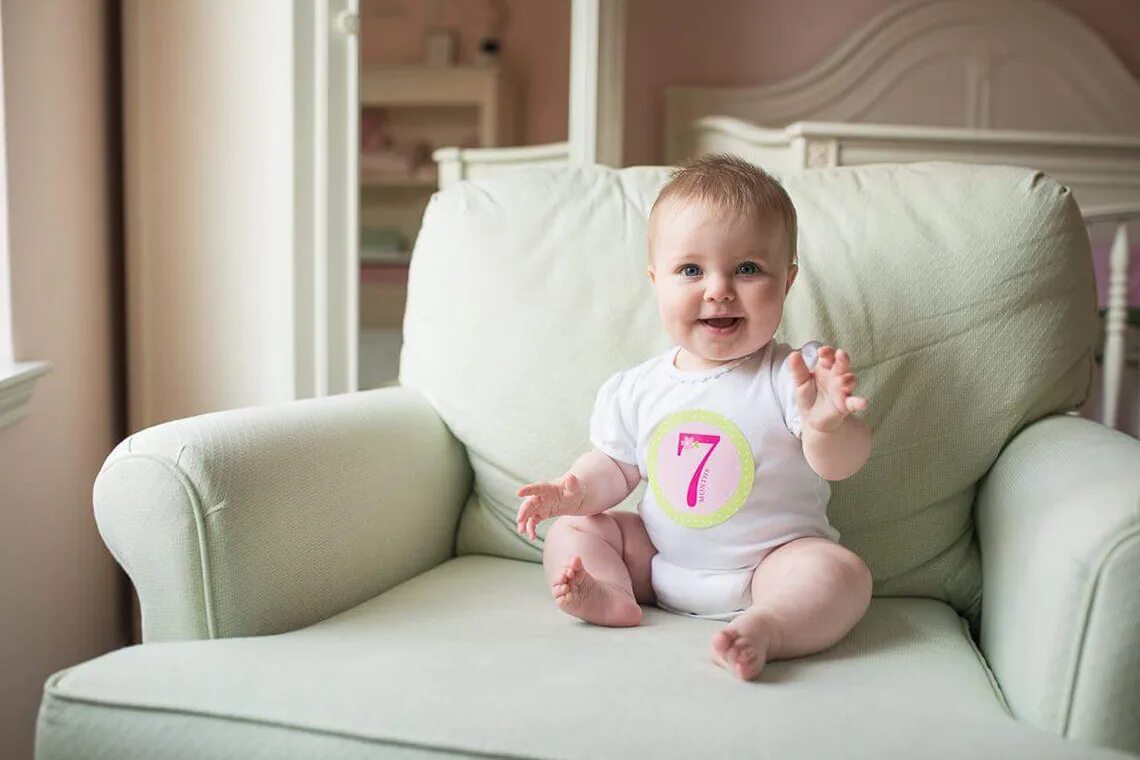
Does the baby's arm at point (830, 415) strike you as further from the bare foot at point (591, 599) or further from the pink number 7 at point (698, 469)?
the bare foot at point (591, 599)

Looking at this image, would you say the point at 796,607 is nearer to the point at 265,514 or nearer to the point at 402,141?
the point at 265,514

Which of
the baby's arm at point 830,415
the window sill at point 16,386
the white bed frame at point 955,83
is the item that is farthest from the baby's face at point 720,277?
the white bed frame at point 955,83

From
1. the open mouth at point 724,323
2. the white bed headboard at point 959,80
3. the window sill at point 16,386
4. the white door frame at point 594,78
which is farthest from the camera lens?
the white bed headboard at point 959,80

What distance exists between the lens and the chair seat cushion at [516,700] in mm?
808

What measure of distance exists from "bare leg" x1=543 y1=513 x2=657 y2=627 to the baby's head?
0.71 feet

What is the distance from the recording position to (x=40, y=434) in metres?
1.50

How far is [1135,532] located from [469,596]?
65cm

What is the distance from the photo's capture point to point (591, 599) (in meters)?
1.05

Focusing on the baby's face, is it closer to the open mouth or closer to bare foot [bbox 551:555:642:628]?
the open mouth

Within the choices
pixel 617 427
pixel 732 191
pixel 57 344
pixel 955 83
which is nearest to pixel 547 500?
pixel 617 427

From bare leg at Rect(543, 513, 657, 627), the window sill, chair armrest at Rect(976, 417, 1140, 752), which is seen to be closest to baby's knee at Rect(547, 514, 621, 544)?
bare leg at Rect(543, 513, 657, 627)

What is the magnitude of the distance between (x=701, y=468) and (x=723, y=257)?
220mm

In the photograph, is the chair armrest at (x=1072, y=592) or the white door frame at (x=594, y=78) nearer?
the chair armrest at (x=1072, y=592)

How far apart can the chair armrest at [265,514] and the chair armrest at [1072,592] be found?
648 millimetres
